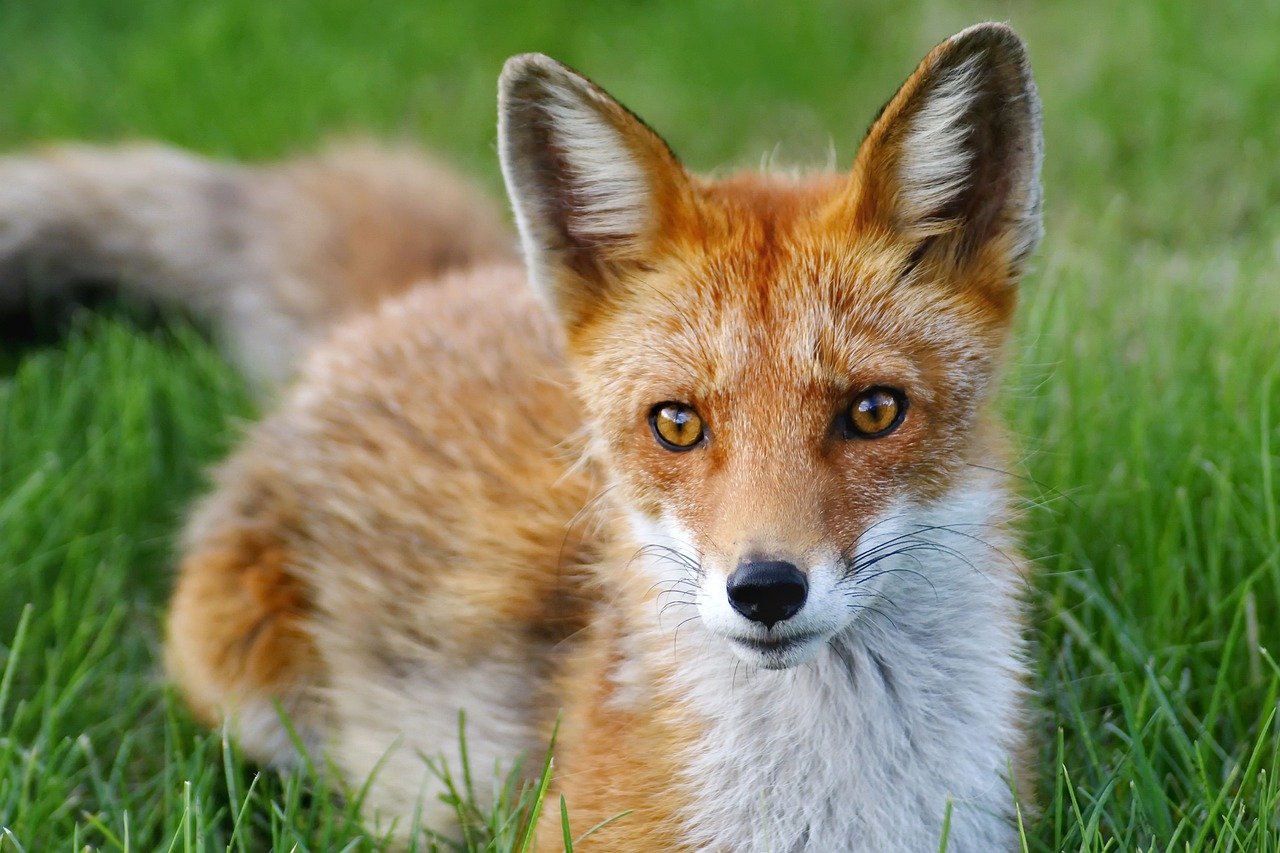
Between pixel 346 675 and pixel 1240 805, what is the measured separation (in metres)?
2.36

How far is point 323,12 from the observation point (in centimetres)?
872

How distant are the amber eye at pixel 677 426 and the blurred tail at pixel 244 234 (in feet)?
8.29

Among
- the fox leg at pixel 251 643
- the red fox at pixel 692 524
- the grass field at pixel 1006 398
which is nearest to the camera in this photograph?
the red fox at pixel 692 524

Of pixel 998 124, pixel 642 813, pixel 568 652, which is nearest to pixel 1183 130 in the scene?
pixel 998 124

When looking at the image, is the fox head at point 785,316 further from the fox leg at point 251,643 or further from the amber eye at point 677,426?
the fox leg at point 251,643

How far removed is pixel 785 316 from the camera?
2.83 meters

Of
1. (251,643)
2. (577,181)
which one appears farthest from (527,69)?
(251,643)

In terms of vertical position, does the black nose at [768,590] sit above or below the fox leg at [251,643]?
above

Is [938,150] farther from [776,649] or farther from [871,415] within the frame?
[776,649]

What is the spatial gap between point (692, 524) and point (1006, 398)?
1.30m

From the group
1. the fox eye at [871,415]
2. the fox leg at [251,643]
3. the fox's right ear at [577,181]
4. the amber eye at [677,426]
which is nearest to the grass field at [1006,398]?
the fox leg at [251,643]

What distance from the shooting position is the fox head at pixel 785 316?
263 cm

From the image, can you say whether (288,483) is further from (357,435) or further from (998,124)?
(998,124)

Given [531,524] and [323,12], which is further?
[323,12]
